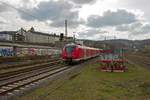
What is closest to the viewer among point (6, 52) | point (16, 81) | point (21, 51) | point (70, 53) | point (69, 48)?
point (16, 81)

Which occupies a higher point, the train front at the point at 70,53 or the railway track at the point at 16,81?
the train front at the point at 70,53

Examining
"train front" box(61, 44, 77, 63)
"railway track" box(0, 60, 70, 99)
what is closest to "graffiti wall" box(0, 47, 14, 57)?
"train front" box(61, 44, 77, 63)

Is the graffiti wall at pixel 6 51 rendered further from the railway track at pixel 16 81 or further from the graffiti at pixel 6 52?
the railway track at pixel 16 81

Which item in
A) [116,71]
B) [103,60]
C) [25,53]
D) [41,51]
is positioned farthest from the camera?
[41,51]

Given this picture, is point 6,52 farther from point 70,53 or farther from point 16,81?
point 16,81

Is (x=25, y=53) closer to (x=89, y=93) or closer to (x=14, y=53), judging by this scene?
(x=14, y=53)

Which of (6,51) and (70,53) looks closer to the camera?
(70,53)

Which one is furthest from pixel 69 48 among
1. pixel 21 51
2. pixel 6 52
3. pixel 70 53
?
pixel 21 51

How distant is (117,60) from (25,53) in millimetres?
33133

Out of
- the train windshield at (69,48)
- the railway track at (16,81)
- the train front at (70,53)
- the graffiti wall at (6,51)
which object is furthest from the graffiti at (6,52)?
the railway track at (16,81)

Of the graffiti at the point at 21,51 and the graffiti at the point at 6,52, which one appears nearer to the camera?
the graffiti at the point at 6,52

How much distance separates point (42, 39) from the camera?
162 metres

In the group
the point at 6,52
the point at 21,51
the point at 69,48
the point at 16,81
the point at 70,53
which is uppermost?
the point at 69,48

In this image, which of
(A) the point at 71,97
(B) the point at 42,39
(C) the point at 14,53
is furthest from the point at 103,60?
(B) the point at 42,39
